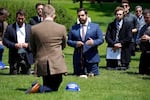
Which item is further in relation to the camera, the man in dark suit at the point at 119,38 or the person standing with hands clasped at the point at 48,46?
the man in dark suit at the point at 119,38

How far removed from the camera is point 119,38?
1691 centimetres

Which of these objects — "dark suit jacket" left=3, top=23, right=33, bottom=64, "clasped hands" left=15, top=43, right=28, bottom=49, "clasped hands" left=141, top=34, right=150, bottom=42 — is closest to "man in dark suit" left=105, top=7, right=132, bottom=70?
"clasped hands" left=141, top=34, right=150, bottom=42

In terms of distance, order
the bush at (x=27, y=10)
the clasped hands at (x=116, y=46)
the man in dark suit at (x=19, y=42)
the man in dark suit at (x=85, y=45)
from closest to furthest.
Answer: the man in dark suit at (x=85, y=45) < the man in dark suit at (x=19, y=42) < the clasped hands at (x=116, y=46) < the bush at (x=27, y=10)

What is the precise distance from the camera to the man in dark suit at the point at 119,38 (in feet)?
55.2

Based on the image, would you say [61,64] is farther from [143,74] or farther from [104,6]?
[104,6]

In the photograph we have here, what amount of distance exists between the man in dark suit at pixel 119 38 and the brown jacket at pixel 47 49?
586cm

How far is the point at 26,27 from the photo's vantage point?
14828mm

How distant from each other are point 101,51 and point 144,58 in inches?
318

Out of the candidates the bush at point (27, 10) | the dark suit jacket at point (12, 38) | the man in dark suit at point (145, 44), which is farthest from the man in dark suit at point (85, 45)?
the bush at point (27, 10)

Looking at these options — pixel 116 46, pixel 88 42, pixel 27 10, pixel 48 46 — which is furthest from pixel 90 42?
pixel 27 10

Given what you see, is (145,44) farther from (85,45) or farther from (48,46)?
(48,46)

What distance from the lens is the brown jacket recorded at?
36.0ft

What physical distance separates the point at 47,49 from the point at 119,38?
6.23 m

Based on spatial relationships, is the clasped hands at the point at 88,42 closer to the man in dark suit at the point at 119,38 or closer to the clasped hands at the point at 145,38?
the clasped hands at the point at 145,38
